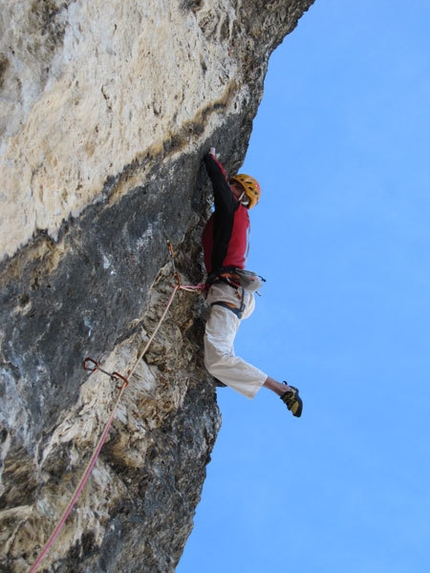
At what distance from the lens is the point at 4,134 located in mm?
3969

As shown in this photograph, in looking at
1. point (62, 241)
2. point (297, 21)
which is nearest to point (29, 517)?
point (62, 241)

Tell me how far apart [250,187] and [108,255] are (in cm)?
325

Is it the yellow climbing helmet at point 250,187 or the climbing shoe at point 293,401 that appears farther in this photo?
the yellow climbing helmet at point 250,187

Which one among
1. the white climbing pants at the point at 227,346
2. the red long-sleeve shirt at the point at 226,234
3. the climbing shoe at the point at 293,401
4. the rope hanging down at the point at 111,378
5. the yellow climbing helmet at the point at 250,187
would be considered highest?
the yellow climbing helmet at the point at 250,187

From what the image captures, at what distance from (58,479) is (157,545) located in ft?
5.34

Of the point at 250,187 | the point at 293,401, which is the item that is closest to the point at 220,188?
the point at 250,187

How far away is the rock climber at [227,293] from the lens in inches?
276

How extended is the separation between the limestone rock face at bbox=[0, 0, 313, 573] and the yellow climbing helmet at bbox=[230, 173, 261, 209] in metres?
0.21

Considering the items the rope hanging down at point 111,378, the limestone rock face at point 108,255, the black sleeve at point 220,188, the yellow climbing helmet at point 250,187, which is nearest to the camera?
the limestone rock face at point 108,255

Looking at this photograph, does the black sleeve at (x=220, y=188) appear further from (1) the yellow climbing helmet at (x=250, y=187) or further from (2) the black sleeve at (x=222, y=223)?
(1) the yellow climbing helmet at (x=250, y=187)

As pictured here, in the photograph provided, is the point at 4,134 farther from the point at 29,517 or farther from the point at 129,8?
the point at 29,517

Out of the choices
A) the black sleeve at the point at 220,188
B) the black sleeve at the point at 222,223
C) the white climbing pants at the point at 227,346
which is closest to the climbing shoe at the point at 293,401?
the white climbing pants at the point at 227,346

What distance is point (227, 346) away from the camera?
7.27 metres

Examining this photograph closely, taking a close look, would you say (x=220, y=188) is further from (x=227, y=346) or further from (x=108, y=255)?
(x=108, y=255)
